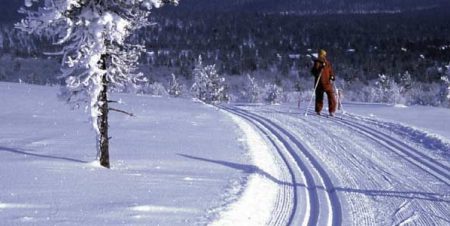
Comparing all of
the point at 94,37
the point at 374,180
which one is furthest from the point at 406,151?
the point at 94,37

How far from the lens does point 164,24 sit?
174875 millimetres

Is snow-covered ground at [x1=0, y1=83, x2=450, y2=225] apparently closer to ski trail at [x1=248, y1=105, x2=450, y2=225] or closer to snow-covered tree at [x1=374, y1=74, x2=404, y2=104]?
ski trail at [x1=248, y1=105, x2=450, y2=225]

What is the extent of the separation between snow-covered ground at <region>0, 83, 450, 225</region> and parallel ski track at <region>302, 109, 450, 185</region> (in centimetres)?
2

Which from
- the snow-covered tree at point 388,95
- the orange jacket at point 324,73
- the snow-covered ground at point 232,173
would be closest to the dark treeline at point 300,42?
the snow-covered tree at point 388,95

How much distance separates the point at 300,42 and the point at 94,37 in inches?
5772

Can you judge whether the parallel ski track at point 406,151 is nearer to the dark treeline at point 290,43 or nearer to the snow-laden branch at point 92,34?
the snow-laden branch at point 92,34

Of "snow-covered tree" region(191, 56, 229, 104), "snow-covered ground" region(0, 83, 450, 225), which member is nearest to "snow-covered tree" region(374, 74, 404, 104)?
"snow-covered ground" region(0, 83, 450, 225)

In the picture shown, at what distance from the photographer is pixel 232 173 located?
30.0 feet

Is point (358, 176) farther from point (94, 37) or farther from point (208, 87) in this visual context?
point (208, 87)

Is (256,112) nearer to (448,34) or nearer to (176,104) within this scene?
(176,104)

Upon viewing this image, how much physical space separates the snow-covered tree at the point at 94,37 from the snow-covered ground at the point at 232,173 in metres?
1.37

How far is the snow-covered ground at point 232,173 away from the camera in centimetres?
697

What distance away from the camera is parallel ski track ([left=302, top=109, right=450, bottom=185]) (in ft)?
30.3

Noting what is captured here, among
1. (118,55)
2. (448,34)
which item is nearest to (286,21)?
(448,34)
